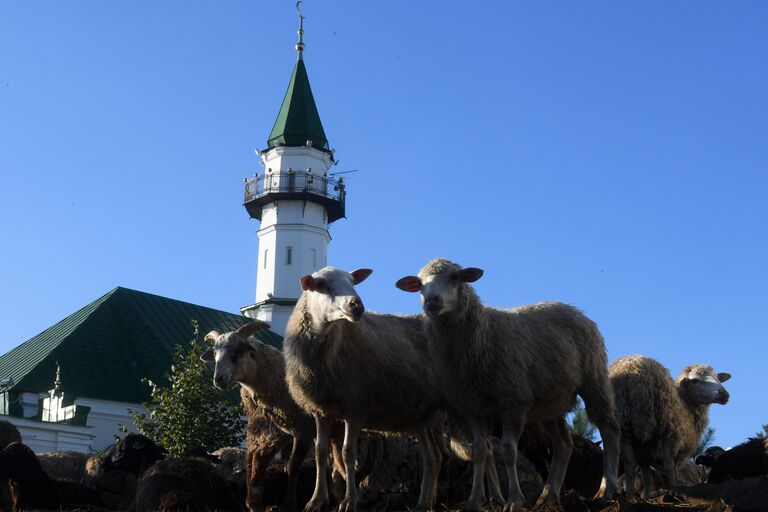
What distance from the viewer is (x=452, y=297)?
1114 centimetres

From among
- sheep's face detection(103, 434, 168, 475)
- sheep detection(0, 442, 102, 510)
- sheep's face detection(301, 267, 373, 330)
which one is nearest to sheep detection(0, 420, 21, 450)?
sheep's face detection(103, 434, 168, 475)

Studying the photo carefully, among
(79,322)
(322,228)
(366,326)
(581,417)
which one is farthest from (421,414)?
(322,228)

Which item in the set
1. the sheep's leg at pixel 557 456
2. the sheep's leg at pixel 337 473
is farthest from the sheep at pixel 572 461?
the sheep's leg at pixel 337 473

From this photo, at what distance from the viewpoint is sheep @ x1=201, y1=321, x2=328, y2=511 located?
1286 cm

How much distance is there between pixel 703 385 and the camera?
1496 cm

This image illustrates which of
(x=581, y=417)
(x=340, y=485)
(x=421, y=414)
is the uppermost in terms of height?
(x=581, y=417)

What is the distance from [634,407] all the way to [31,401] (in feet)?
107

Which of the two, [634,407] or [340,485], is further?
[634,407]

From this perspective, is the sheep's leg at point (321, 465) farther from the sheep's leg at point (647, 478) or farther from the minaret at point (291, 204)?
the minaret at point (291, 204)

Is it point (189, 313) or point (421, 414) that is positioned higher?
point (189, 313)

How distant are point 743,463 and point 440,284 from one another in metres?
4.94

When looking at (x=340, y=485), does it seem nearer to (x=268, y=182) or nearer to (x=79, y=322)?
(x=79, y=322)

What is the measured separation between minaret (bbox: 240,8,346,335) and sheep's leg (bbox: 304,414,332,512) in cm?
4982

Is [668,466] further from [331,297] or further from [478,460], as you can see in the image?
[331,297]
